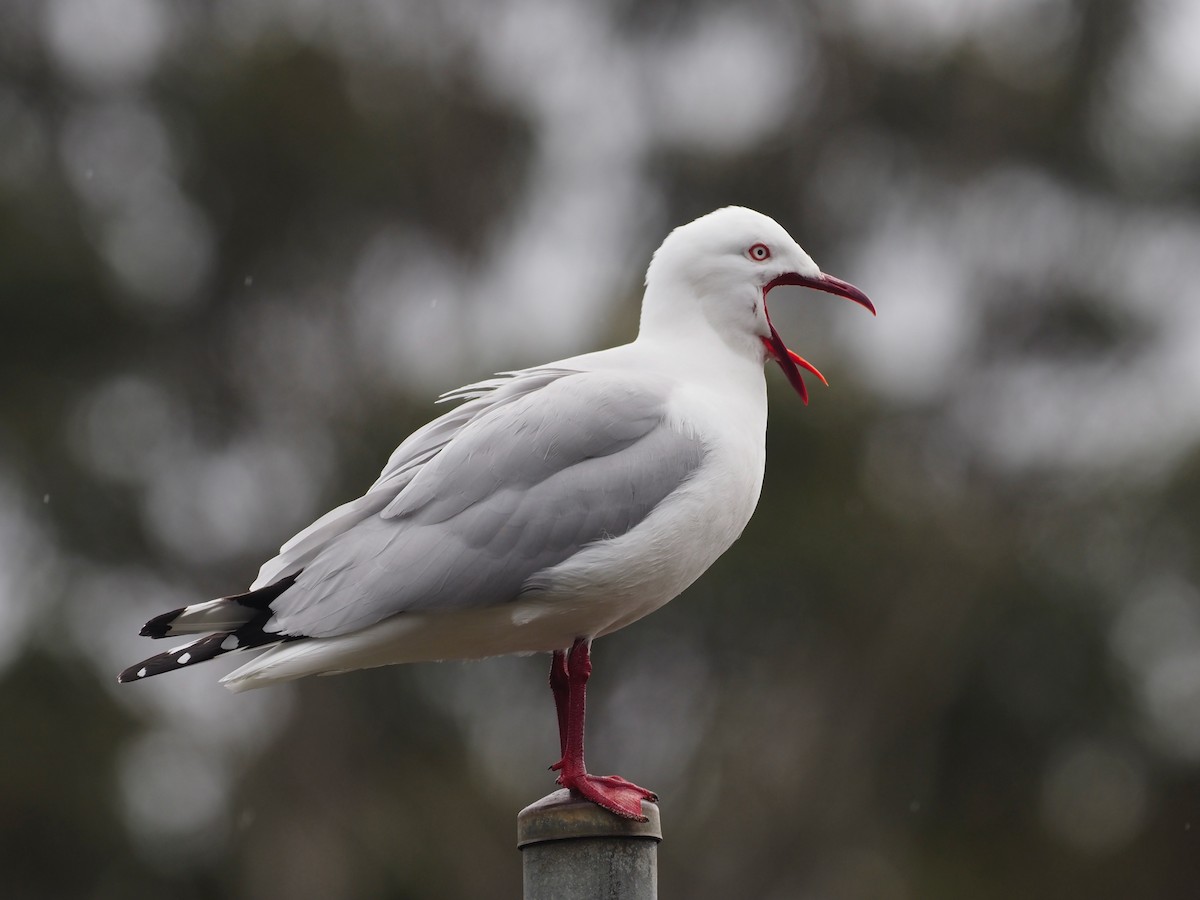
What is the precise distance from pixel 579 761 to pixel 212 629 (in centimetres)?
60

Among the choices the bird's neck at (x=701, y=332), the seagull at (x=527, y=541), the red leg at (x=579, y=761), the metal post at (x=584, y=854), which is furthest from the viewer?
the bird's neck at (x=701, y=332)

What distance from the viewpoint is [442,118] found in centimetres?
959

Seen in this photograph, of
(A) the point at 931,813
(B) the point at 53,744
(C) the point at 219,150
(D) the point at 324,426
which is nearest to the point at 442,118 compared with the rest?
(C) the point at 219,150

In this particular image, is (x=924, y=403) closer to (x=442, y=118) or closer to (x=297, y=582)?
(x=442, y=118)

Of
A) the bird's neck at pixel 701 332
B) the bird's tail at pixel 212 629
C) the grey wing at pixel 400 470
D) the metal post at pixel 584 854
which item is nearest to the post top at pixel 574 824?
the metal post at pixel 584 854

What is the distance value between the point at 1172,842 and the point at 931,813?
1086 mm

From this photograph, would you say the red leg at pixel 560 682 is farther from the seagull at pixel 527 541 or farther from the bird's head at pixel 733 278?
the bird's head at pixel 733 278

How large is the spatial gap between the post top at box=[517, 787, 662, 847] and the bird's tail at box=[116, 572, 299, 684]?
48 centimetres

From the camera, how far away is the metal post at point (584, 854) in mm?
2572

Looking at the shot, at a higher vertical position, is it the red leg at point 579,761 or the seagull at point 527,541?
the seagull at point 527,541

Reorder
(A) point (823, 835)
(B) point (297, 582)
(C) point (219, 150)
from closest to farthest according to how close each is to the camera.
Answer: (B) point (297, 582) < (A) point (823, 835) < (C) point (219, 150)

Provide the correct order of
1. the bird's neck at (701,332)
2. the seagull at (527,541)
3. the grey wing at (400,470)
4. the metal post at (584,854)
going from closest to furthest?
the metal post at (584,854)
the seagull at (527,541)
the grey wing at (400,470)
the bird's neck at (701,332)

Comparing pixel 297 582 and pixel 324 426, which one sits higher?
pixel 297 582

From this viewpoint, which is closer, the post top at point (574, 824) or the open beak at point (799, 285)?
the post top at point (574, 824)
